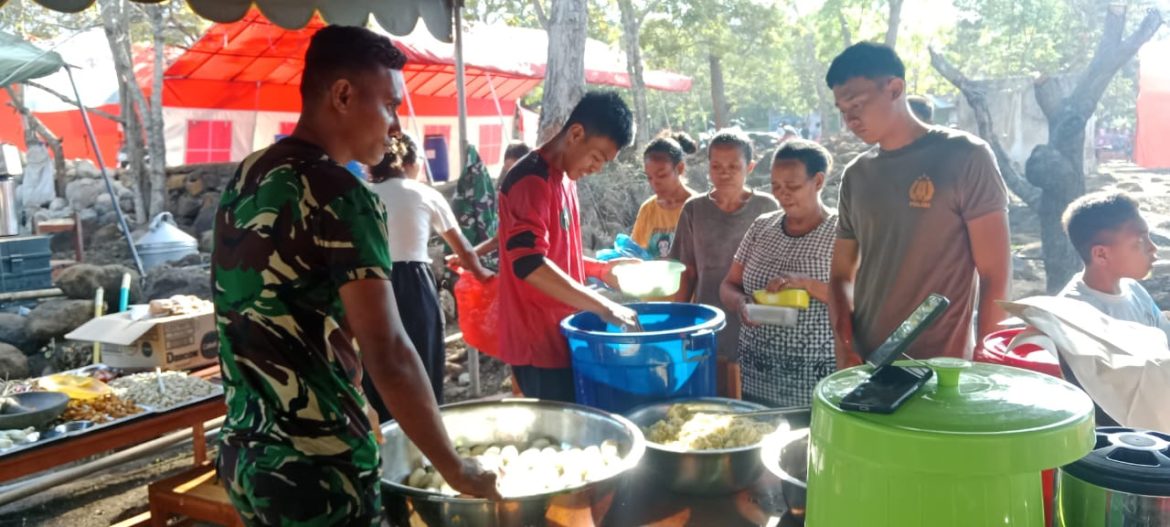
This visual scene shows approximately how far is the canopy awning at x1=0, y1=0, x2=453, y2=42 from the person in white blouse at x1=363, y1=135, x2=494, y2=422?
0.56 m

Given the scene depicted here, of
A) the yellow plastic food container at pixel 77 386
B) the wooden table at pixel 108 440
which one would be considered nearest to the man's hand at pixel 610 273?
the wooden table at pixel 108 440

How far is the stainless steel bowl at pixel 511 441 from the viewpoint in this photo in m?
1.27

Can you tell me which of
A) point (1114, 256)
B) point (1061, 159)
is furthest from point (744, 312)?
point (1061, 159)

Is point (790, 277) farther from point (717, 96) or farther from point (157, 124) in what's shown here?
point (717, 96)

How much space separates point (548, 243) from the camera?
2.43m

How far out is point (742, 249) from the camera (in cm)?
284

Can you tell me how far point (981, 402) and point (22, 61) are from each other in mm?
7889

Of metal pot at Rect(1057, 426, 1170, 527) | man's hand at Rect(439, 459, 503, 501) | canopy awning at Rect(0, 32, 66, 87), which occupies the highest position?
canopy awning at Rect(0, 32, 66, 87)

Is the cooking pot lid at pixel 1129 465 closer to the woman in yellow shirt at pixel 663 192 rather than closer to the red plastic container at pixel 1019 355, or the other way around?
the red plastic container at pixel 1019 355

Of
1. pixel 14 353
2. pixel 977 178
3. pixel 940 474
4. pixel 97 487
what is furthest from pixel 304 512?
pixel 14 353

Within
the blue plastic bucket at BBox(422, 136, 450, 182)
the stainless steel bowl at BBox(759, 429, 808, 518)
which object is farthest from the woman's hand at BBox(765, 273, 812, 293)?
the blue plastic bucket at BBox(422, 136, 450, 182)

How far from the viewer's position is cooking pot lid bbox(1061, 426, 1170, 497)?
2.51ft

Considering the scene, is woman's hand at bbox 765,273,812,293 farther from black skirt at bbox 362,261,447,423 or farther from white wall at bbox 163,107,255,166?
white wall at bbox 163,107,255,166

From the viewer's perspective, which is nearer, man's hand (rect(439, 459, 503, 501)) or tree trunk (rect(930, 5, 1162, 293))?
man's hand (rect(439, 459, 503, 501))
